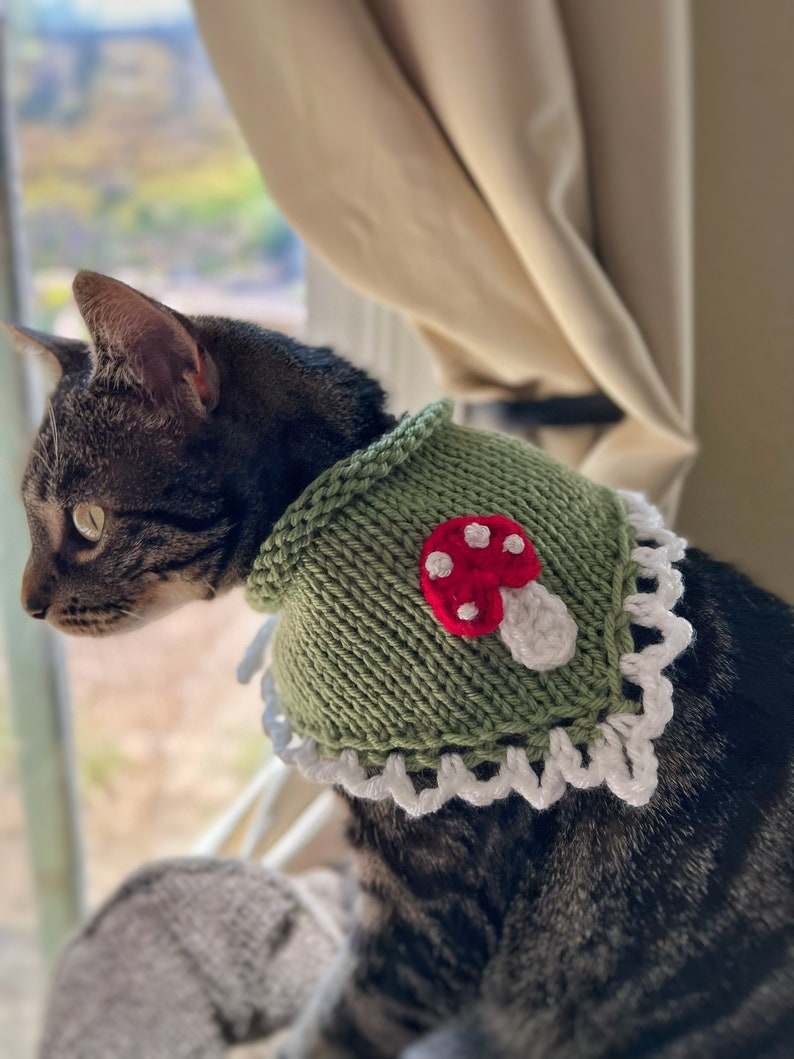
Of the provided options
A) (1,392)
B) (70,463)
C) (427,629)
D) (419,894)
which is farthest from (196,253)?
(419,894)

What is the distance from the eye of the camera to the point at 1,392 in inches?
29.4

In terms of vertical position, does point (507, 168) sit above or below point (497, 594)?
above

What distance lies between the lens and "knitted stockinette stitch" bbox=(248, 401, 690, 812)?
490 millimetres

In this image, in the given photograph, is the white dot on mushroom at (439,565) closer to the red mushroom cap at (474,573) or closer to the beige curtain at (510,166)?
the red mushroom cap at (474,573)

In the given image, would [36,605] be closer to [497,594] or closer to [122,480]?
[122,480]

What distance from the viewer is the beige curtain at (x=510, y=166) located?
2.13 feet

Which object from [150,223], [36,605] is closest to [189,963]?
[36,605]

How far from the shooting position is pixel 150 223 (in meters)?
0.89

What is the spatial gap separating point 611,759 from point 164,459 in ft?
1.08

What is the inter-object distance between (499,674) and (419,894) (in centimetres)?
20

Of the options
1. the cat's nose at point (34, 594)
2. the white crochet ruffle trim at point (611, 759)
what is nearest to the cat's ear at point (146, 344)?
the cat's nose at point (34, 594)

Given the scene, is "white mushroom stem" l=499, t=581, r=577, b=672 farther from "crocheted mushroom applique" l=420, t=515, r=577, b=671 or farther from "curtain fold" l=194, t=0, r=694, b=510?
"curtain fold" l=194, t=0, r=694, b=510

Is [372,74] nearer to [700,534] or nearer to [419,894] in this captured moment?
[700,534]

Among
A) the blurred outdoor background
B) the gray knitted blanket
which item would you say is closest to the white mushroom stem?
the blurred outdoor background
